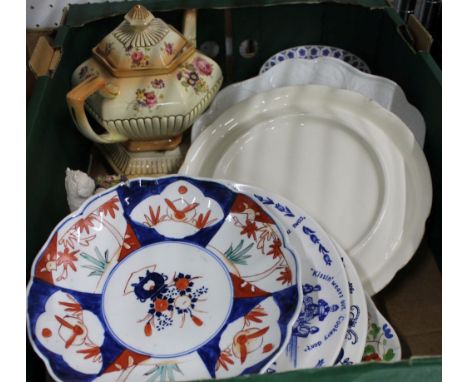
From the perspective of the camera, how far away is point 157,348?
19.9 inches

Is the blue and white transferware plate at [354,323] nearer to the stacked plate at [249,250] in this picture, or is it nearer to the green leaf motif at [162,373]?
the stacked plate at [249,250]

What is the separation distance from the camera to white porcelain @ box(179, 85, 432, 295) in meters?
0.60

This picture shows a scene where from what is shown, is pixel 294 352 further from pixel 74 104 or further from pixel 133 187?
pixel 74 104

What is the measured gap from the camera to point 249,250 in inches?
21.9

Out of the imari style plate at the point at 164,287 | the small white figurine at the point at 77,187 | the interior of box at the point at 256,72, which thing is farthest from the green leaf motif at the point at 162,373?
the small white figurine at the point at 77,187

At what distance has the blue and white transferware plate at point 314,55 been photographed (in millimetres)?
818

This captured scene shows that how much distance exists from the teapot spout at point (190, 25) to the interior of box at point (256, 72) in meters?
0.04

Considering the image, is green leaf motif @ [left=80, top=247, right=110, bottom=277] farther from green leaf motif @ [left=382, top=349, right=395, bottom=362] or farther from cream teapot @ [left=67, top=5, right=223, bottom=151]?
green leaf motif @ [left=382, top=349, right=395, bottom=362]

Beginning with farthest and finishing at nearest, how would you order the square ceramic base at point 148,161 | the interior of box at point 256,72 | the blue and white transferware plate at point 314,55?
1. the blue and white transferware plate at point 314,55
2. the square ceramic base at point 148,161
3. the interior of box at point 256,72

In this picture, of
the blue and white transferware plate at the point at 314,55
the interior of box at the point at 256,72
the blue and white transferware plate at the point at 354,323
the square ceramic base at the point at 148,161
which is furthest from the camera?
the blue and white transferware plate at the point at 314,55

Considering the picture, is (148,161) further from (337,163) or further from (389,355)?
(389,355)

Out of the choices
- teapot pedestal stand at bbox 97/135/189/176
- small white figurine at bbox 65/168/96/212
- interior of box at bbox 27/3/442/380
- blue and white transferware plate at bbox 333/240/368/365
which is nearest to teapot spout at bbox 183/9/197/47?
interior of box at bbox 27/3/442/380

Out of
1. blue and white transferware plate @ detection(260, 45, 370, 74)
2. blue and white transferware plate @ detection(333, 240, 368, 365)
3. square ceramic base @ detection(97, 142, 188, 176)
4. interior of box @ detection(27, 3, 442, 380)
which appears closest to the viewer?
blue and white transferware plate @ detection(333, 240, 368, 365)

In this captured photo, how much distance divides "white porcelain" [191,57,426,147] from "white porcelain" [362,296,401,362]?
31cm
